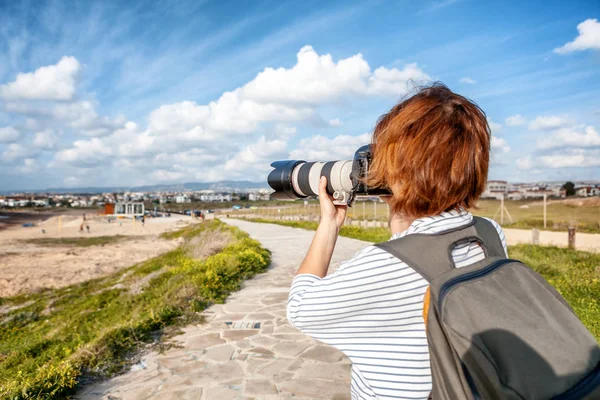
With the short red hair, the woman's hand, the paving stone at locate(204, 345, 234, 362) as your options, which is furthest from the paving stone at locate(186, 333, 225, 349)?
the short red hair

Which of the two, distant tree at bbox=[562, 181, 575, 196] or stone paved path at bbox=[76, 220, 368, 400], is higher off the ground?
distant tree at bbox=[562, 181, 575, 196]

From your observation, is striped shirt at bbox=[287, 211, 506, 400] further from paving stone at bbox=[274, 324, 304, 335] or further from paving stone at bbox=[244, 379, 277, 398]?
paving stone at bbox=[274, 324, 304, 335]

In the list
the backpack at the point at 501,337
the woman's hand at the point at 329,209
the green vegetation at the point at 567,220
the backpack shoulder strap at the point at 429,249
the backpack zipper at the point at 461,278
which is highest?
the woman's hand at the point at 329,209

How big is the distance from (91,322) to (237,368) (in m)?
5.15

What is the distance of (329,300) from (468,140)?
1.56 feet

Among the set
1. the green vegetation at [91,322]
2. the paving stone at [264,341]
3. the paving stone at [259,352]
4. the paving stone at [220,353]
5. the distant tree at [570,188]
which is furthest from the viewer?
the distant tree at [570,188]

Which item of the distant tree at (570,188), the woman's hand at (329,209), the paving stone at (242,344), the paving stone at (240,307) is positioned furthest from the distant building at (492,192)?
the distant tree at (570,188)

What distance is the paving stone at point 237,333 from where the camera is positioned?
4.34 meters

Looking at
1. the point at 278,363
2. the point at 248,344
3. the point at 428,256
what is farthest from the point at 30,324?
the point at 428,256

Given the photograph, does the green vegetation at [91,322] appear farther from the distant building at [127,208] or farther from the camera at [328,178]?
the distant building at [127,208]

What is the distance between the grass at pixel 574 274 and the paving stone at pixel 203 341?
3328 mm

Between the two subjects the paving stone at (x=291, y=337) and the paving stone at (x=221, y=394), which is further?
the paving stone at (x=291, y=337)

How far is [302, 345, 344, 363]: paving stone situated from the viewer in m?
3.77

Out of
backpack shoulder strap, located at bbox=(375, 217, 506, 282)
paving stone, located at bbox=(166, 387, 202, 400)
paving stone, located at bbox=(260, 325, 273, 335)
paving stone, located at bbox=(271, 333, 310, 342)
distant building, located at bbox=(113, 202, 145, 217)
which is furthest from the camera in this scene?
distant building, located at bbox=(113, 202, 145, 217)
